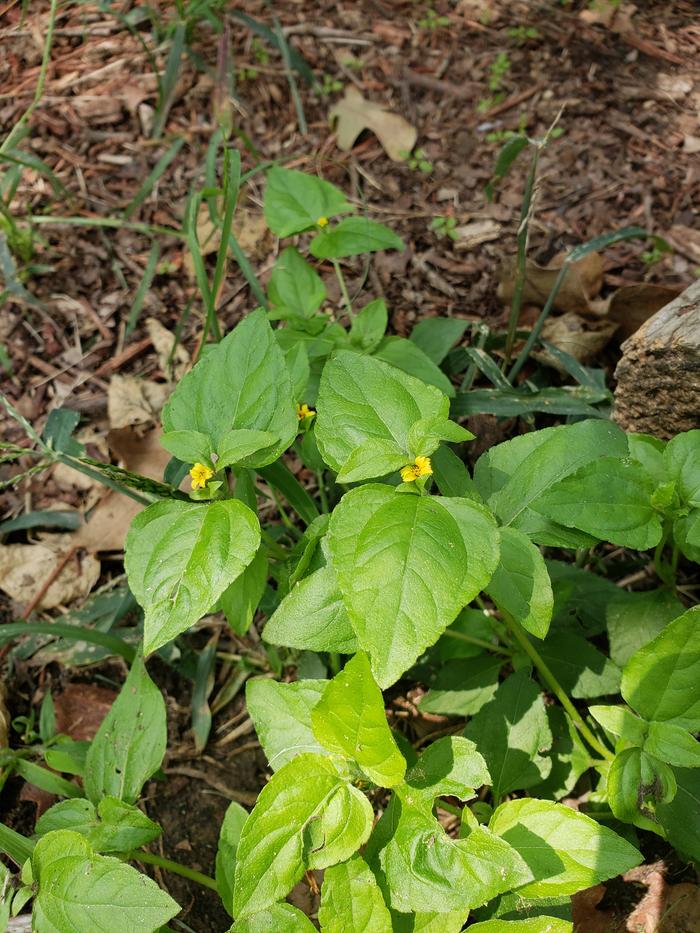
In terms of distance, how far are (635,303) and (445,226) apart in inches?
34.0

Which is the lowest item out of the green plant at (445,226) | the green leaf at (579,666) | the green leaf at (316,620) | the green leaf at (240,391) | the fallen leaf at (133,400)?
the green leaf at (579,666)

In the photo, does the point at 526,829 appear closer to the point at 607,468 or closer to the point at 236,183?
the point at 607,468

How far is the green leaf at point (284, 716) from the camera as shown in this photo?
1.78 m

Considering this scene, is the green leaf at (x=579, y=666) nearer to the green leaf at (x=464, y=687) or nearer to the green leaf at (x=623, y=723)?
the green leaf at (x=464, y=687)

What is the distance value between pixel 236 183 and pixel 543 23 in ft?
6.96

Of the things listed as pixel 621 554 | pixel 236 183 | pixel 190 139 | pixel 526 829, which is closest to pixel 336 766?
pixel 526 829

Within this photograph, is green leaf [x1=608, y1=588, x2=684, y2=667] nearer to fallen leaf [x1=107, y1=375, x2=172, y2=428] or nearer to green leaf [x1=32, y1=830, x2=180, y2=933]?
green leaf [x1=32, y1=830, x2=180, y2=933]

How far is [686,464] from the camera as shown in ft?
5.92

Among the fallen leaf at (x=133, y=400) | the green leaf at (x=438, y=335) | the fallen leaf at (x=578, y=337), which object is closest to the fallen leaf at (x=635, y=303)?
the fallen leaf at (x=578, y=337)

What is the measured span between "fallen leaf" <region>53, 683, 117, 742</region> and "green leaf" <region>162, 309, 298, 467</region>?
1.17 m

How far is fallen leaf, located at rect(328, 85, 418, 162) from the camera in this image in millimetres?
3484

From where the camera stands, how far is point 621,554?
253 cm

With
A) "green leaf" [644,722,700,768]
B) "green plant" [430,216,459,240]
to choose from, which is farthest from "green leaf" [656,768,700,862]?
"green plant" [430,216,459,240]

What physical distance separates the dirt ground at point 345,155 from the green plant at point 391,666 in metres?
1.14
